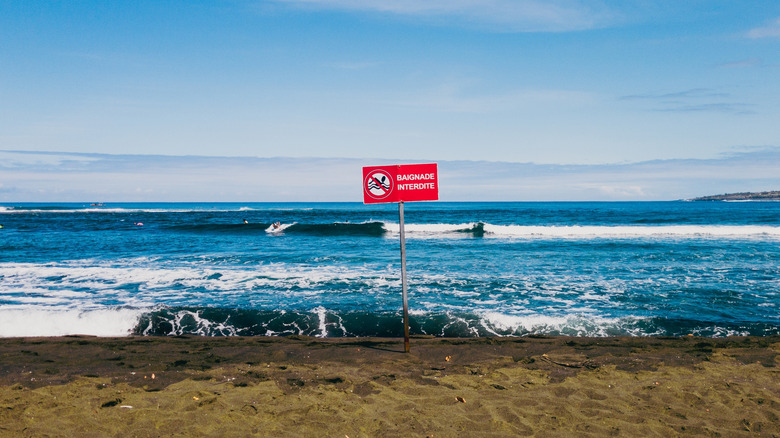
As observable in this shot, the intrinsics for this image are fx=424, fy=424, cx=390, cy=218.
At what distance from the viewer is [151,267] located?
54.6 ft

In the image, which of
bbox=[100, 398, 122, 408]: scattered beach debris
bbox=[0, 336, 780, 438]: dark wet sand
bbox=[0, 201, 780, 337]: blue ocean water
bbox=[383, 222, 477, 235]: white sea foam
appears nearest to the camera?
bbox=[0, 336, 780, 438]: dark wet sand

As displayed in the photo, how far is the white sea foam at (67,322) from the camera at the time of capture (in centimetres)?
909

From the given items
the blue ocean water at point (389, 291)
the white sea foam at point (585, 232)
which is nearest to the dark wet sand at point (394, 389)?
the blue ocean water at point (389, 291)

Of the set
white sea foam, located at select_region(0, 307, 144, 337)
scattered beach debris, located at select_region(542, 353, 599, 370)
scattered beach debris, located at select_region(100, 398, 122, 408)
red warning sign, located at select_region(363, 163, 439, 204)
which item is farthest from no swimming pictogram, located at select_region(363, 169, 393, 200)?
white sea foam, located at select_region(0, 307, 144, 337)

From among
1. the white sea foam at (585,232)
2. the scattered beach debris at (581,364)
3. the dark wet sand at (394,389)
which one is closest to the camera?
the dark wet sand at (394,389)

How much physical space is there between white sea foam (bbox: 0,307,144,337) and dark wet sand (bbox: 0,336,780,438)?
1.55 metres

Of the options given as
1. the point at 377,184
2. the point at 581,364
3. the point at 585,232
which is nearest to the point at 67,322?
the point at 377,184

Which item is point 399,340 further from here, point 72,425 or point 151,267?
point 151,267

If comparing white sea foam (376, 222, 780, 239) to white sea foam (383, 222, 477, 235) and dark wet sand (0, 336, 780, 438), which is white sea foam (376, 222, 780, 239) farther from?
dark wet sand (0, 336, 780, 438)

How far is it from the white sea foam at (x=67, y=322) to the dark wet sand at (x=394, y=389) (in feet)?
5.08

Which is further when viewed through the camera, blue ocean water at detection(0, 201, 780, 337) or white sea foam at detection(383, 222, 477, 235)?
white sea foam at detection(383, 222, 477, 235)

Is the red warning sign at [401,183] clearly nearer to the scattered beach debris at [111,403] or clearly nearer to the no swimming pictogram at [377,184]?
the no swimming pictogram at [377,184]

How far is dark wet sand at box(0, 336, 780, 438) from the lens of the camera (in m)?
4.30

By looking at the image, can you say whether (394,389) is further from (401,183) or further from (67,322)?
(67,322)
